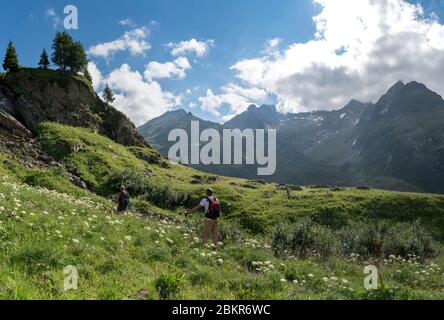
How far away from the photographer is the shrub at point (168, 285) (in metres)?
10.8

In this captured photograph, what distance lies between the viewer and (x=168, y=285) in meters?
11.0

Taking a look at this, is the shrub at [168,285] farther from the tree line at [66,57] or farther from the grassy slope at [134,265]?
the tree line at [66,57]

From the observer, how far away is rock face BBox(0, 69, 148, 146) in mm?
70875

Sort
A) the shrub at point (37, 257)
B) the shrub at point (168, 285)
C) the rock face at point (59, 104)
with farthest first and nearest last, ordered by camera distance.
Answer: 1. the rock face at point (59, 104)
2. the shrub at point (37, 257)
3. the shrub at point (168, 285)

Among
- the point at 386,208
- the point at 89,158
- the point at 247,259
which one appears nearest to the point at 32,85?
the point at 89,158

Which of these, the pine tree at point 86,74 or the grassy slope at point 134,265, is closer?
the grassy slope at point 134,265

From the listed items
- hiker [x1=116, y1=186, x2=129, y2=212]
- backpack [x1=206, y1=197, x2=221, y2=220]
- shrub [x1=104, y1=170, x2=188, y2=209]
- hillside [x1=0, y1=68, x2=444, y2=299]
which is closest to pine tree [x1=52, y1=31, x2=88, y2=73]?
shrub [x1=104, y1=170, x2=188, y2=209]

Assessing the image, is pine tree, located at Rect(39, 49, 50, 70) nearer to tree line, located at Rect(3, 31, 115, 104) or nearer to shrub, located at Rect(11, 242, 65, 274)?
tree line, located at Rect(3, 31, 115, 104)

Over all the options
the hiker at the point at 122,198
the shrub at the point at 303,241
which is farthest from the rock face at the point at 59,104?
the shrub at the point at 303,241

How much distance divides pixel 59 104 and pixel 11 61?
38.1ft

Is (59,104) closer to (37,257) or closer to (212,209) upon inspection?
(212,209)

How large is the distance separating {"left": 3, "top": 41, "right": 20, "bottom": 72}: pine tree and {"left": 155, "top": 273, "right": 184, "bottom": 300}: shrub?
79.6 meters

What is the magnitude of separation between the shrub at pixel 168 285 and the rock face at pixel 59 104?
6350 centimetres

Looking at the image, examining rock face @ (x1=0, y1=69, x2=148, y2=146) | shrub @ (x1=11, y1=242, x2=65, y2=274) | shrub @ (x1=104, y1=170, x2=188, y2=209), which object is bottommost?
shrub @ (x1=11, y1=242, x2=65, y2=274)
